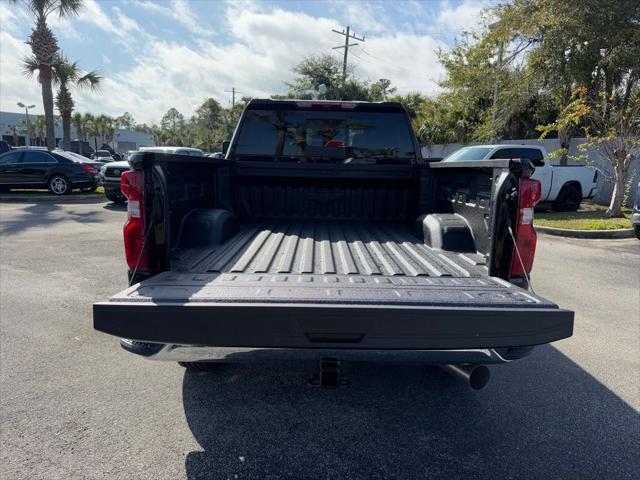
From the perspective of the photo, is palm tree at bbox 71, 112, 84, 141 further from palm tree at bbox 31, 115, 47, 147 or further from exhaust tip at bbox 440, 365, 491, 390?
exhaust tip at bbox 440, 365, 491, 390

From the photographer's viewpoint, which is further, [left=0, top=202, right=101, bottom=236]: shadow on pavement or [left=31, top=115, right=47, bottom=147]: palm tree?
[left=31, top=115, right=47, bottom=147]: palm tree

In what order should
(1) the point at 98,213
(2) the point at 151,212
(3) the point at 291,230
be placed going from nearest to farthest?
(2) the point at 151,212, (3) the point at 291,230, (1) the point at 98,213

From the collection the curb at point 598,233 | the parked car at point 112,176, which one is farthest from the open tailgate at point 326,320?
the parked car at point 112,176

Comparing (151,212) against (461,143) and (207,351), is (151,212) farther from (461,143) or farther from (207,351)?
(461,143)

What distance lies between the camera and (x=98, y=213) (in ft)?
39.1

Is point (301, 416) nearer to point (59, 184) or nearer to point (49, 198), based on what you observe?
point (49, 198)

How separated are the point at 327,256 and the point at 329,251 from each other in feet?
0.53

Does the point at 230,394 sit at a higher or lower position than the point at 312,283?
lower

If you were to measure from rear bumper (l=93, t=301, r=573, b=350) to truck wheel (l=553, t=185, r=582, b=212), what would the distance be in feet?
43.7

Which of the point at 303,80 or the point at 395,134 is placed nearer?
the point at 395,134

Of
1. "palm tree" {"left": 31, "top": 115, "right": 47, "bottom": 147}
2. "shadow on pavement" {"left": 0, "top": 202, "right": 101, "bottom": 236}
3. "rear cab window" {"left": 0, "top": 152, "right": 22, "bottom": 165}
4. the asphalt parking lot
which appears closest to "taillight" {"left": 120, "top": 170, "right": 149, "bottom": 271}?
the asphalt parking lot

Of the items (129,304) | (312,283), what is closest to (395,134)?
(312,283)

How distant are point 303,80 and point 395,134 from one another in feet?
114

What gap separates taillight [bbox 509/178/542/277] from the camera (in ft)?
8.58
